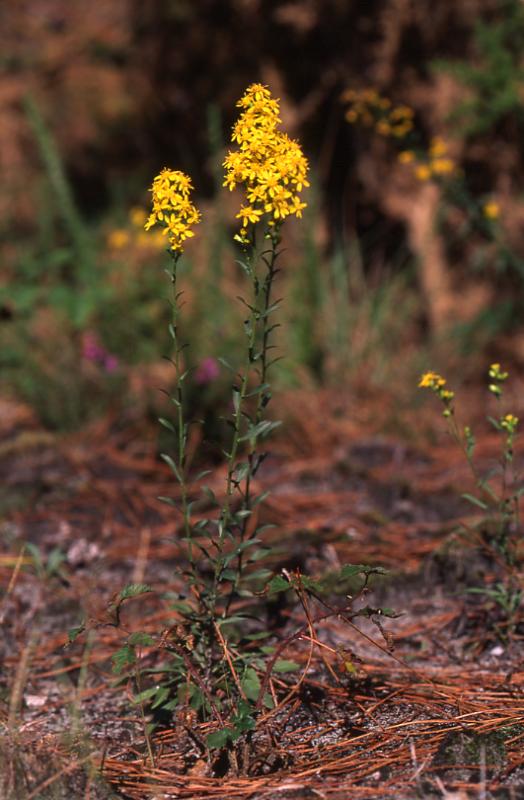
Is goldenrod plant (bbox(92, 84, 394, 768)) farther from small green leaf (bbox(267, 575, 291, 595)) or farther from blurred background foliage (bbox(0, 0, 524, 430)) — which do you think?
blurred background foliage (bbox(0, 0, 524, 430))

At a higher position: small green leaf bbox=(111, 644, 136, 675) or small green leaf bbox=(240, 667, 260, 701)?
small green leaf bbox=(111, 644, 136, 675)

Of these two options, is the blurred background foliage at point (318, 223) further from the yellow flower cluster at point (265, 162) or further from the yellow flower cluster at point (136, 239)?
the yellow flower cluster at point (265, 162)

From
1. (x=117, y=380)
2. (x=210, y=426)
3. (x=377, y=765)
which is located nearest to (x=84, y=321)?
(x=117, y=380)

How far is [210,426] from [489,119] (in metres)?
1.67

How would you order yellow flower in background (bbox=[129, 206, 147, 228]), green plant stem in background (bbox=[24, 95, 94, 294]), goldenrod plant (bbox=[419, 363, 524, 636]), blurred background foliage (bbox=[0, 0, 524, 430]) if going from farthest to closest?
green plant stem in background (bbox=[24, 95, 94, 294]) → blurred background foliage (bbox=[0, 0, 524, 430]) → yellow flower in background (bbox=[129, 206, 147, 228]) → goldenrod plant (bbox=[419, 363, 524, 636])

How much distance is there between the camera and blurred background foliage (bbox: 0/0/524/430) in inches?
142

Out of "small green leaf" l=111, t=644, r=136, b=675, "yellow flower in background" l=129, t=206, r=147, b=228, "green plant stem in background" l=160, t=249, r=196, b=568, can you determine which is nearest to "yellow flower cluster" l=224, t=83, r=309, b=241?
"green plant stem in background" l=160, t=249, r=196, b=568

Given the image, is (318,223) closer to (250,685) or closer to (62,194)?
(62,194)

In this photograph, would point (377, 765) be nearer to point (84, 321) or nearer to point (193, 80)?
point (84, 321)

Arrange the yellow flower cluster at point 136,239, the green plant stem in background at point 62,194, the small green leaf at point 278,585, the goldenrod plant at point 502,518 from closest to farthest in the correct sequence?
the small green leaf at point 278,585, the goldenrod plant at point 502,518, the green plant stem in background at point 62,194, the yellow flower cluster at point 136,239

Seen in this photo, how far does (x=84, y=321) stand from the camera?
3.81 m

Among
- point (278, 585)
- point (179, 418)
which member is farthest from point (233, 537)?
point (179, 418)

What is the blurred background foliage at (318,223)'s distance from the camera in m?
3.60

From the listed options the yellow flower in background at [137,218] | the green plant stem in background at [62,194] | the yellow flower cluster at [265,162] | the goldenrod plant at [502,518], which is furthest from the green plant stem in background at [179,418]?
the green plant stem in background at [62,194]
